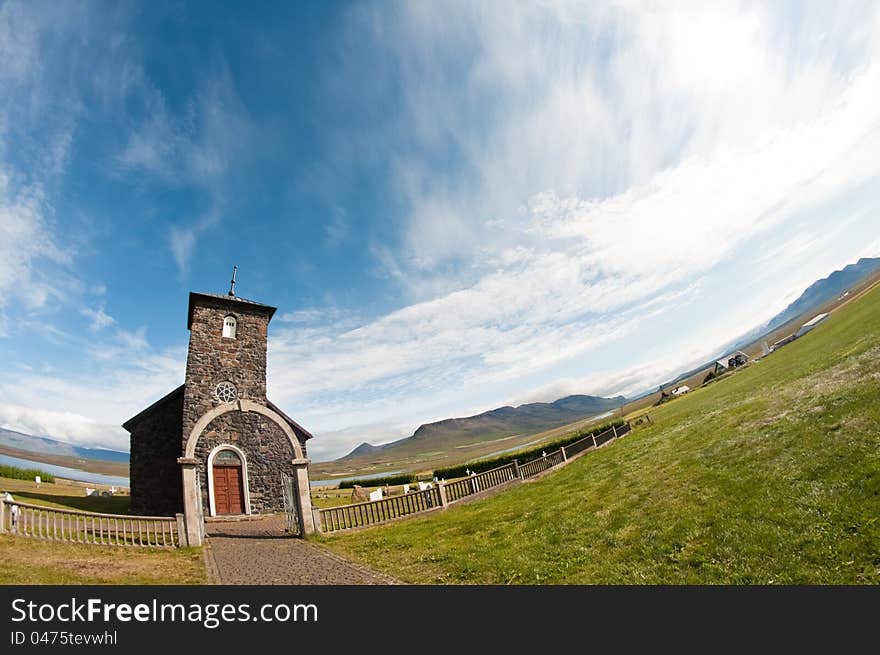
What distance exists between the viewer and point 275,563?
11.4 metres

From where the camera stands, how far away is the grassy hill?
631 cm

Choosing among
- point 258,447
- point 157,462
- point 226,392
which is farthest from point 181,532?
point 157,462

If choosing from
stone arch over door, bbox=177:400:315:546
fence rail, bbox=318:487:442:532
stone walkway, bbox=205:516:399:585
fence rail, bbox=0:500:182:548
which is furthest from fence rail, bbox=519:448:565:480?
fence rail, bbox=0:500:182:548

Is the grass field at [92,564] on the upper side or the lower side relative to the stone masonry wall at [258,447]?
lower

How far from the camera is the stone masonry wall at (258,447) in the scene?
22406 mm

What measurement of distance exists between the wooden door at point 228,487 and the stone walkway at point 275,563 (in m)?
4.40

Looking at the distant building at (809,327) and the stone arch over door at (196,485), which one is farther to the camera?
the distant building at (809,327)

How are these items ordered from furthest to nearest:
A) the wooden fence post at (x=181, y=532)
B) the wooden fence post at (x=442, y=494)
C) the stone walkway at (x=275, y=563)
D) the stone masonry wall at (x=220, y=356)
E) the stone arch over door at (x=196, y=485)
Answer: the stone masonry wall at (x=220, y=356) → the wooden fence post at (x=442, y=494) → the stone arch over door at (x=196, y=485) → the wooden fence post at (x=181, y=532) → the stone walkway at (x=275, y=563)

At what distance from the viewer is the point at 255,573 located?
402 inches

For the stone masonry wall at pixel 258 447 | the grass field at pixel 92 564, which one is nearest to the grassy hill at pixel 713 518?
the grass field at pixel 92 564

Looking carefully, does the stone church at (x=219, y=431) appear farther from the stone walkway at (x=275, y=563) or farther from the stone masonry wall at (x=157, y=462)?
the stone walkway at (x=275, y=563)
